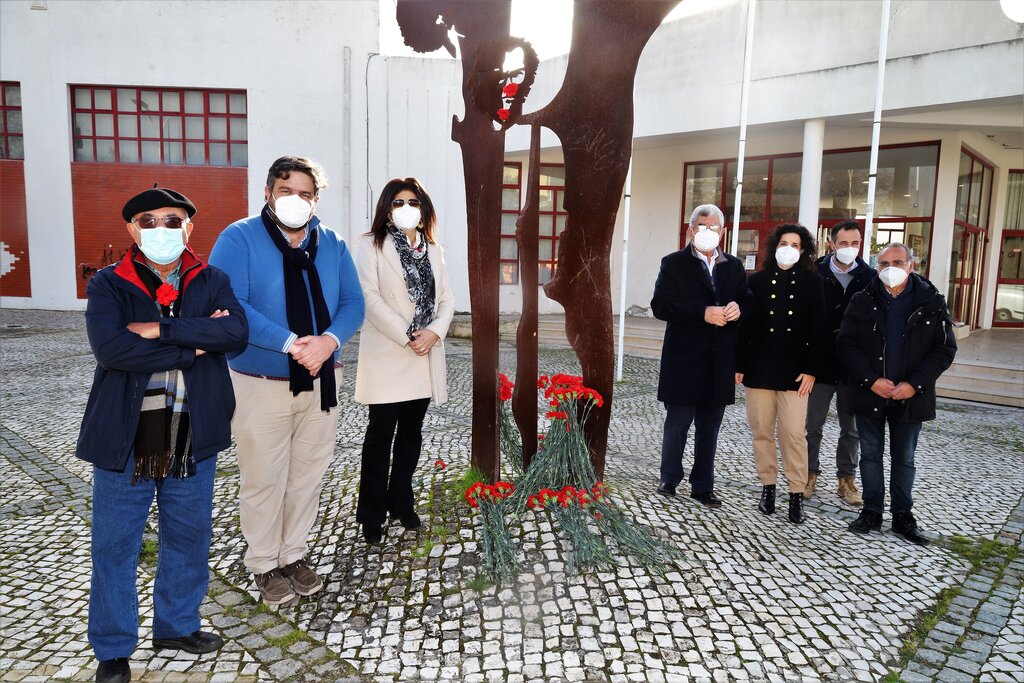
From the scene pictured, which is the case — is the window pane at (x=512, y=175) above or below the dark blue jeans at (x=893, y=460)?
above

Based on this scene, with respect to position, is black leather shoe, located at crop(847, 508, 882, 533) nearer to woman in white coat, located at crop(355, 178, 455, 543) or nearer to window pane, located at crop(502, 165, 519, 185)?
woman in white coat, located at crop(355, 178, 455, 543)

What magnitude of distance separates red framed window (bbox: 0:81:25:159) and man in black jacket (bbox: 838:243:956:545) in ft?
59.7

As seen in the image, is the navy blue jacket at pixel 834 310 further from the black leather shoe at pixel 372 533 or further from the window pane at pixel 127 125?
the window pane at pixel 127 125

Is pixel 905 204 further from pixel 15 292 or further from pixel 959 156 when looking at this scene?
pixel 15 292

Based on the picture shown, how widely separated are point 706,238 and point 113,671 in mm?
3578

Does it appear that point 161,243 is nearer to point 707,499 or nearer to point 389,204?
point 389,204

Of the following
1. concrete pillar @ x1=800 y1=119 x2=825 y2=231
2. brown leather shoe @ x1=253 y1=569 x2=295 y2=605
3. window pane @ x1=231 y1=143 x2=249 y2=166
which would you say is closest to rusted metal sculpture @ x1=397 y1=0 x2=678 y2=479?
brown leather shoe @ x1=253 y1=569 x2=295 y2=605

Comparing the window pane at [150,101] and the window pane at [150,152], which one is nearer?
the window pane at [150,101]

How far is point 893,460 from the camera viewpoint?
393 centimetres

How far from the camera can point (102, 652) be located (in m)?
2.40

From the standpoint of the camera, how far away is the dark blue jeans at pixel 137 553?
2.39 meters

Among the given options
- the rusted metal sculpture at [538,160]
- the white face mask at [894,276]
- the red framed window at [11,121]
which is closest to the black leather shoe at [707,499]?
the rusted metal sculpture at [538,160]

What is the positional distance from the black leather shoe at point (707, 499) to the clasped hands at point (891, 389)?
44.3 inches

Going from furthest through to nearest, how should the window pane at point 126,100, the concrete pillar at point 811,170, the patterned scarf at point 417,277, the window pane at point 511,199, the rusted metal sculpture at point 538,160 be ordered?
the window pane at point 511,199, the window pane at point 126,100, the concrete pillar at point 811,170, the rusted metal sculpture at point 538,160, the patterned scarf at point 417,277
